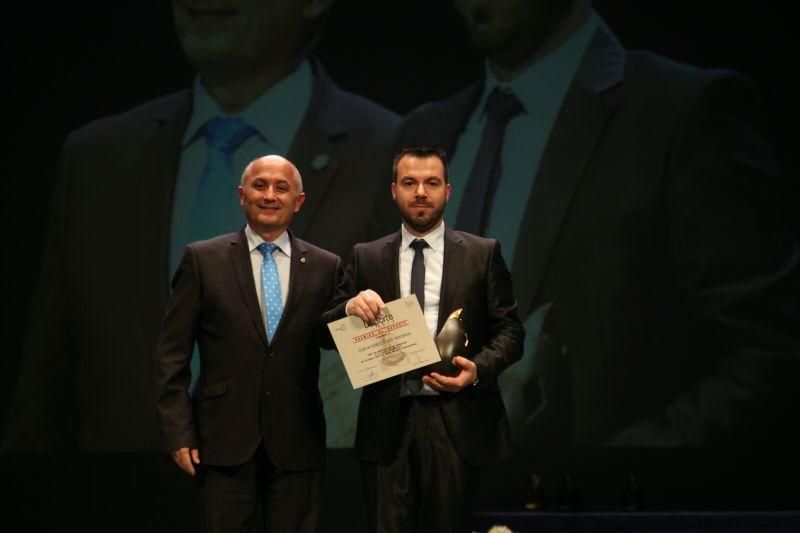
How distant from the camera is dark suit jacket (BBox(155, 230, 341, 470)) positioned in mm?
2715

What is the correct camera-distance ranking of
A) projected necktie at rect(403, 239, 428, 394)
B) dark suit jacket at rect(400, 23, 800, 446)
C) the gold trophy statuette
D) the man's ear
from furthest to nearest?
1. the man's ear
2. dark suit jacket at rect(400, 23, 800, 446)
3. projected necktie at rect(403, 239, 428, 394)
4. the gold trophy statuette

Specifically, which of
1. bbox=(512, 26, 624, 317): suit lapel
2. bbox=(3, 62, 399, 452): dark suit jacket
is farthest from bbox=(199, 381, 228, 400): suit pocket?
→ bbox=(512, 26, 624, 317): suit lapel

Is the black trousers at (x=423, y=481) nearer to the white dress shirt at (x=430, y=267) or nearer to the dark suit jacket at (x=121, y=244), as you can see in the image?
the white dress shirt at (x=430, y=267)

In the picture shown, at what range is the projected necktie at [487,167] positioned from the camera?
5191mm

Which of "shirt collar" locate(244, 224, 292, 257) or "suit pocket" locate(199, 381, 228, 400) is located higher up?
"shirt collar" locate(244, 224, 292, 257)

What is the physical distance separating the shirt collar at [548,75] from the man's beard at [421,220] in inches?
104

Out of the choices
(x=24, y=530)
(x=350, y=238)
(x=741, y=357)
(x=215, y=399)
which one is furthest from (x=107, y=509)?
(x=741, y=357)

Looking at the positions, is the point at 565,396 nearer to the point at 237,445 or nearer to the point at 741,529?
the point at 741,529

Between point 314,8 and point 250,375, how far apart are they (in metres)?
3.24

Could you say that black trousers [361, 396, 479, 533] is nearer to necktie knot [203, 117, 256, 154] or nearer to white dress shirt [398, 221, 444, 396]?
white dress shirt [398, 221, 444, 396]

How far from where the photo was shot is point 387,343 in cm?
261

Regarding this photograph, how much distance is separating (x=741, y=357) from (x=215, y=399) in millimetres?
3403

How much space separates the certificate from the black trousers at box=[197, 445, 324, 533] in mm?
385

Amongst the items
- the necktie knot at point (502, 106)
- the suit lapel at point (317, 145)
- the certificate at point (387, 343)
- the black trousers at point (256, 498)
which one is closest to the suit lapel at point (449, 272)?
the certificate at point (387, 343)
